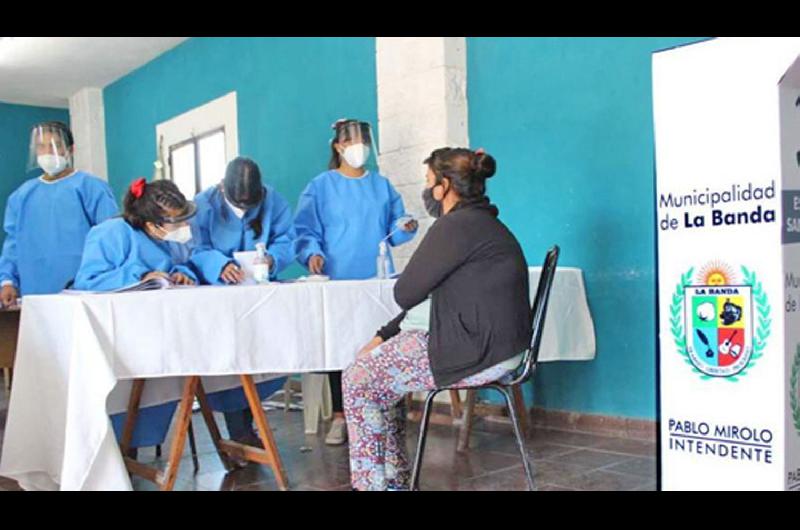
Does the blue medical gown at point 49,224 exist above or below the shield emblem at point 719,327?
above

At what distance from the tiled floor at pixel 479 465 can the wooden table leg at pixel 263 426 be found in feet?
Result: 0.31

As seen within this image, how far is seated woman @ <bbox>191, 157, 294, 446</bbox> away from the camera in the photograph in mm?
3055

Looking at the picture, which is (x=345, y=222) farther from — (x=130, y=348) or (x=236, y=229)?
(x=130, y=348)

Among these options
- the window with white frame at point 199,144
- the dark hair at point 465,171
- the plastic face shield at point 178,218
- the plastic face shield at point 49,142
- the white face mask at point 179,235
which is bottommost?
the white face mask at point 179,235

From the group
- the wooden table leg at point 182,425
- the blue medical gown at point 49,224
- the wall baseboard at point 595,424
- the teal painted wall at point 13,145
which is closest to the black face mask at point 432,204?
the wooden table leg at point 182,425

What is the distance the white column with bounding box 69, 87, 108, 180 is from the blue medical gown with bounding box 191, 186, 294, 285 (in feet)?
16.4

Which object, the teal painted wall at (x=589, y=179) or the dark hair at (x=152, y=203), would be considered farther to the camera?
the teal painted wall at (x=589, y=179)

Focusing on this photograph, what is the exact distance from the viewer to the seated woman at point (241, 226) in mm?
3055

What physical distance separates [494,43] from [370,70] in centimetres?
88

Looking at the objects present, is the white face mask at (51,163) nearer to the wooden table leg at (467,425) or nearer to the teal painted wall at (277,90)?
the teal painted wall at (277,90)

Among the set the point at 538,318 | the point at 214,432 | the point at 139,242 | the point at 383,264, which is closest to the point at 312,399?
the point at 214,432

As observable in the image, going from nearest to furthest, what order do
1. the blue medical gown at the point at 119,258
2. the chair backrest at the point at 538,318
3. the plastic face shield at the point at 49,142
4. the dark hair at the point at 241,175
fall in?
the chair backrest at the point at 538,318 → the blue medical gown at the point at 119,258 → the dark hair at the point at 241,175 → the plastic face shield at the point at 49,142

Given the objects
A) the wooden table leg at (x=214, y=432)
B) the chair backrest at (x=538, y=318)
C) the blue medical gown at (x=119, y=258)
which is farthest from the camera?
the wooden table leg at (x=214, y=432)

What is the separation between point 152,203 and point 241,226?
21.4 inches
